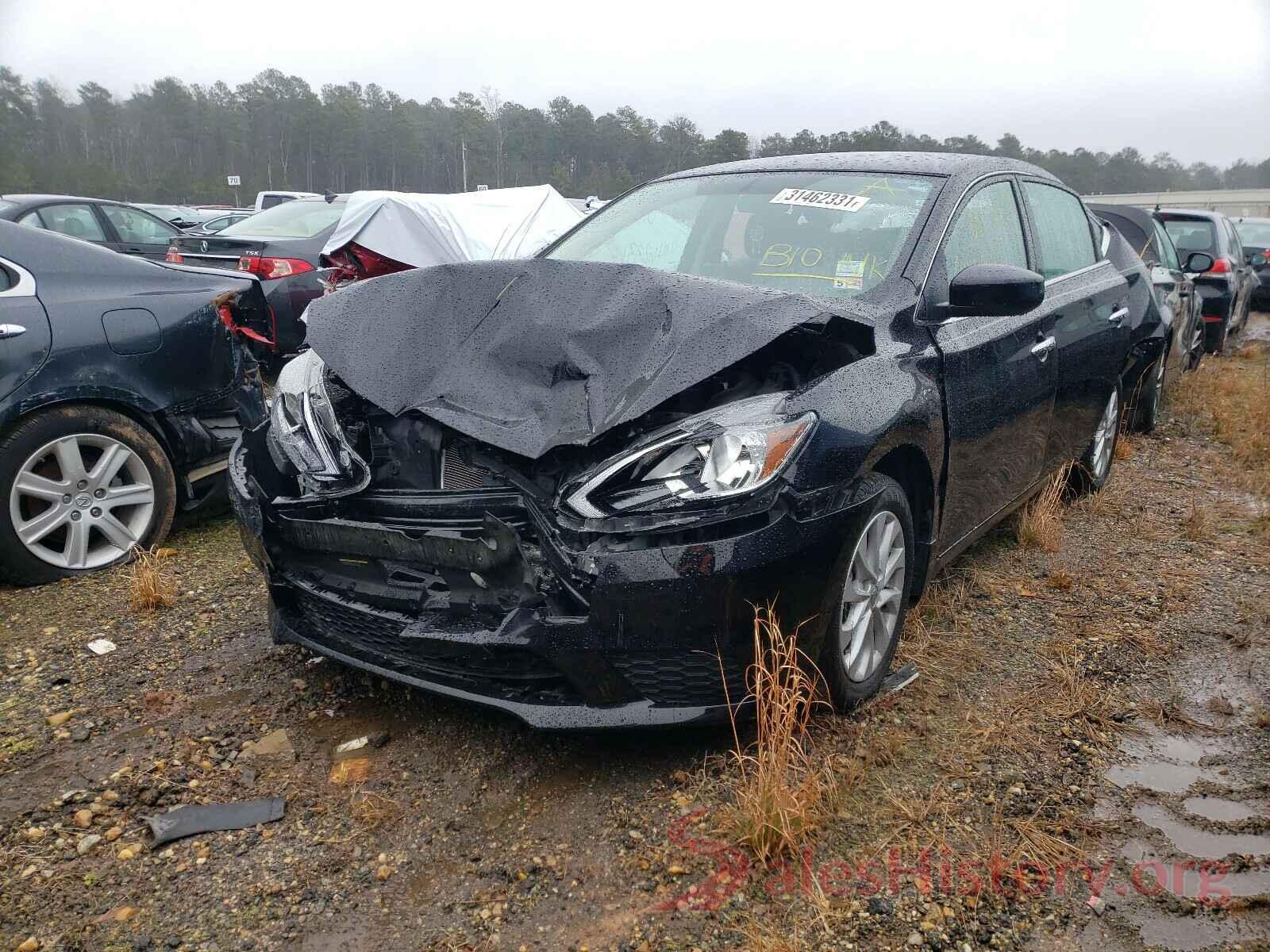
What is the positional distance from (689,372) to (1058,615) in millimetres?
2133

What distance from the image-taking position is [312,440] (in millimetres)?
2783

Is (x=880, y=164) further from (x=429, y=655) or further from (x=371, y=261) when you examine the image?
(x=371, y=261)

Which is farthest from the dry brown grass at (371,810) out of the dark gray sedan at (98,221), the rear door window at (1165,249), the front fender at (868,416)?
the rear door window at (1165,249)

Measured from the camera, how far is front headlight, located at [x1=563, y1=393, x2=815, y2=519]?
88.8 inches

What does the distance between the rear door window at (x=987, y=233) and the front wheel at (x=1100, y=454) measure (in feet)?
4.69

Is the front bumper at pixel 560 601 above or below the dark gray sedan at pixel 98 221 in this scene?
below

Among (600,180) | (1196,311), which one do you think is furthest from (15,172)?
(1196,311)

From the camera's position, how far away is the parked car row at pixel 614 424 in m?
2.29

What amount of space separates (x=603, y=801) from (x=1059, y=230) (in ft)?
11.2

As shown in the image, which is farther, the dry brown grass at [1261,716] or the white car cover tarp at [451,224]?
the white car cover tarp at [451,224]

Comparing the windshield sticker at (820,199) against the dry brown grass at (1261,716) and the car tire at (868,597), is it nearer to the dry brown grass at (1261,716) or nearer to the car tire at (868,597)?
the car tire at (868,597)

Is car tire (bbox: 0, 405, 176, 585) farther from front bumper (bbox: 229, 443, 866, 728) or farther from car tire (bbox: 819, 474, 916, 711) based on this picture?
car tire (bbox: 819, 474, 916, 711)

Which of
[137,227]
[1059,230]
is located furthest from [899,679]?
[137,227]

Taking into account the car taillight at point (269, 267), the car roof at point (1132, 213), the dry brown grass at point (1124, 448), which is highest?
the car roof at point (1132, 213)
